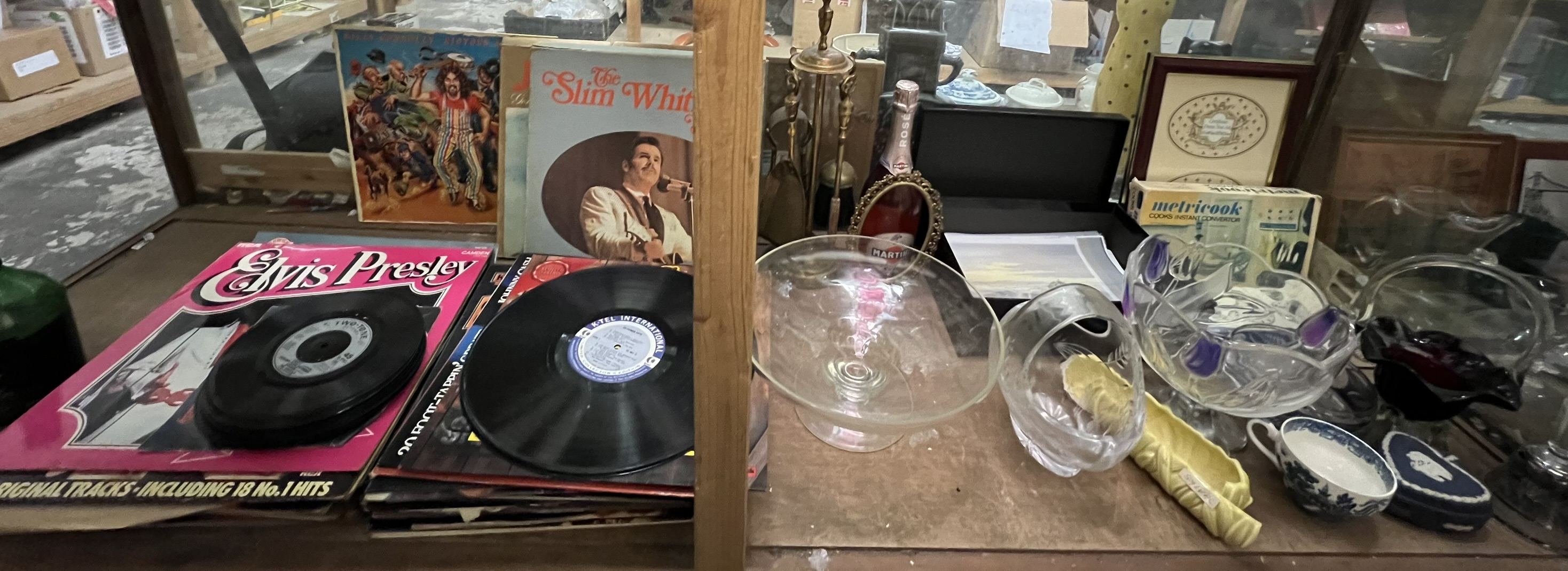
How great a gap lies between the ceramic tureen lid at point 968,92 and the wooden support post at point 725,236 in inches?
26.3

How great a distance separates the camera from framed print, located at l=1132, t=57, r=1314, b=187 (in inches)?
35.4

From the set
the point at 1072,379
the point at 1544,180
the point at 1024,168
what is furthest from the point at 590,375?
the point at 1544,180

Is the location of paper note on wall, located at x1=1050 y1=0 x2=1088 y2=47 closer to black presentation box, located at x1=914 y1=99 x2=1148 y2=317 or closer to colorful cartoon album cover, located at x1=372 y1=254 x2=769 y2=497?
black presentation box, located at x1=914 y1=99 x2=1148 y2=317

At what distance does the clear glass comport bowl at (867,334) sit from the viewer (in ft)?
2.28

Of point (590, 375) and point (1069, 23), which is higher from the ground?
point (1069, 23)

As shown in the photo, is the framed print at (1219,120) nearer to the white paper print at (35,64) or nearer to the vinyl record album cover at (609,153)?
the vinyl record album cover at (609,153)

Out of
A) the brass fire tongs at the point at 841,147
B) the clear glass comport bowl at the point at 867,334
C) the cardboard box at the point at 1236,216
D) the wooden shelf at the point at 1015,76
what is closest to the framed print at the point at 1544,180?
the cardboard box at the point at 1236,216

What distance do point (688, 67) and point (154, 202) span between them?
841 millimetres

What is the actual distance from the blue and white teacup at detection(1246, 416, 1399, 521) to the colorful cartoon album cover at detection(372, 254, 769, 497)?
43 centimetres

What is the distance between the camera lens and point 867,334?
813mm

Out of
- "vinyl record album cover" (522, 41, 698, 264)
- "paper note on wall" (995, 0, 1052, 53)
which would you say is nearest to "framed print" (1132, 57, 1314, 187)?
"paper note on wall" (995, 0, 1052, 53)

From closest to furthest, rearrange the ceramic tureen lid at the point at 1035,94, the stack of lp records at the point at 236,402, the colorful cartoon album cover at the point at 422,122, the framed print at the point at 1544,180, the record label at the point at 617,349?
1. the stack of lp records at the point at 236,402
2. the record label at the point at 617,349
3. the framed print at the point at 1544,180
4. the colorful cartoon album cover at the point at 422,122
5. the ceramic tureen lid at the point at 1035,94

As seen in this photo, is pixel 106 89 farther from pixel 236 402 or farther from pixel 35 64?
pixel 236 402

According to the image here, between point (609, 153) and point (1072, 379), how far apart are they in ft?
1.82
